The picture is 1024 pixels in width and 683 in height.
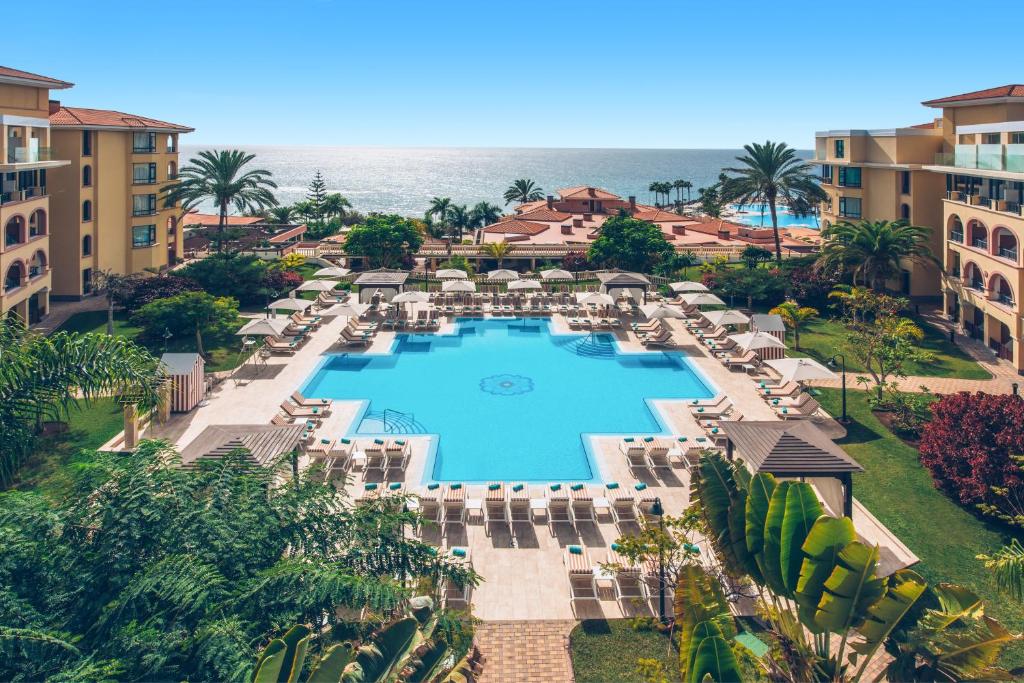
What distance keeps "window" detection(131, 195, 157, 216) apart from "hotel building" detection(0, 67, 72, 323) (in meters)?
6.17

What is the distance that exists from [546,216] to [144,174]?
31.7 m

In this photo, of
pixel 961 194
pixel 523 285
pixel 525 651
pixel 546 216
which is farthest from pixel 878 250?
pixel 546 216

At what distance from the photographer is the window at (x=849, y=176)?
44906mm

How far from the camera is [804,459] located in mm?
16594

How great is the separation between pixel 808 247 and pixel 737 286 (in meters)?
17.1

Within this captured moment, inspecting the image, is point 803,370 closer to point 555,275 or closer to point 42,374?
point 555,275

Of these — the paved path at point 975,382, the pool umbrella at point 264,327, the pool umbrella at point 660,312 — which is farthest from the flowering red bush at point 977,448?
A: the pool umbrella at point 264,327

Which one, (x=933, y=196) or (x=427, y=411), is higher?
(x=933, y=196)

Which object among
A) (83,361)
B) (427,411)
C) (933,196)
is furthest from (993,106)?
(83,361)

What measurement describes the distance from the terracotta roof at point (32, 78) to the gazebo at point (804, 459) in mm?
32709

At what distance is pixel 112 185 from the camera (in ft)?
138

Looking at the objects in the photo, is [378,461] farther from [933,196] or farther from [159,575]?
[933,196]

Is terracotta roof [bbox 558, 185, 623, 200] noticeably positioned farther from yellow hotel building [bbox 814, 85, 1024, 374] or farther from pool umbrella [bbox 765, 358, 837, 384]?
pool umbrella [bbox 765, 358, 837, 384]

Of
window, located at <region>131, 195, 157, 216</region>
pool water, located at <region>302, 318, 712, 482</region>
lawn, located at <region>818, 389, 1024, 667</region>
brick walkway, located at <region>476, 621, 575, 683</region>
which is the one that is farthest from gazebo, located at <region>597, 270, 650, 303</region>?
window, located at <region>131, 195, 157, 216</region>
